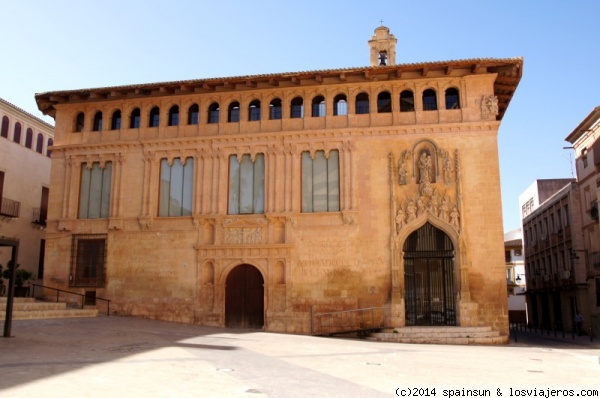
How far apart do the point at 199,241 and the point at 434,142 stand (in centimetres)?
1150

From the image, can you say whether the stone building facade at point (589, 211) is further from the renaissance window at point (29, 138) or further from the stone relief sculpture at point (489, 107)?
the renaissance window at point (29, 138)

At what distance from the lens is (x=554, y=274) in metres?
39.3

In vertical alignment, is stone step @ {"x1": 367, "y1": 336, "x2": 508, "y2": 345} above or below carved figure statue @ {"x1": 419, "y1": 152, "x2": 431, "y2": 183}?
below

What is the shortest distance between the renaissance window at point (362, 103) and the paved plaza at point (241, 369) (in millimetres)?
12070

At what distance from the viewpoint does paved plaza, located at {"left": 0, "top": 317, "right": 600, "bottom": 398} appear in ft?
28.1

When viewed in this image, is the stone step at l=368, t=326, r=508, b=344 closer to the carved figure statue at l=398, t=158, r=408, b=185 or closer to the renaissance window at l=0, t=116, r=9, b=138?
the carved figure statue at l=398, t=158, r=408, b=185

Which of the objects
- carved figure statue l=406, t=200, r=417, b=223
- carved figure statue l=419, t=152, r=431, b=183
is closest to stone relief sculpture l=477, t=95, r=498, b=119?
carved figure statue l=419, t=152, r=431, b=183

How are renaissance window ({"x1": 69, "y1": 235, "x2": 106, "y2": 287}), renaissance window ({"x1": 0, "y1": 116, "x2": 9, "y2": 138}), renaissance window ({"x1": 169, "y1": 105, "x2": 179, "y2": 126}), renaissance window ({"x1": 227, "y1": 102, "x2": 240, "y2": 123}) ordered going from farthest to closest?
1. renaissance window ({"x1": 0, "y1": 116, "x2": 9, "y2": 138})
2. renaissance window ({"x1": 169, "y1": 105, "x2": 179, "y2": 126})
3. renaissance window ({"x1": 227, "y1": 102, "x2": 240, "y2": 123})
4. renaissance window ({"x1": 69, "y1": 235, "x2": 106, "y2": 287})

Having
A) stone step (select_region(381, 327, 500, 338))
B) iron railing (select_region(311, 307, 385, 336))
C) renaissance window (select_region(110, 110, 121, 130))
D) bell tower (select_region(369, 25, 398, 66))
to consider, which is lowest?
stone step (select_region(381, 327, 500, 338))

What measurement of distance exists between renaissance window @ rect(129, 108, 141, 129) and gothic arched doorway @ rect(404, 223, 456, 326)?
47.9 ft

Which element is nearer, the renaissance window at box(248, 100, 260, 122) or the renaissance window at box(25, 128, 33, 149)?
the renaissance window at box(248, 100, 260, 122)

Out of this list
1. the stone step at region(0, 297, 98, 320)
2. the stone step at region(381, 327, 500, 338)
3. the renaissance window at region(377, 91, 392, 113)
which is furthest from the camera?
the renaissance window at region(377, 91, 392, 113)

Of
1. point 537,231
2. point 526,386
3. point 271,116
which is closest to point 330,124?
point 271,116

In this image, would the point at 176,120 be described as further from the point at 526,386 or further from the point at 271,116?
the point at 526,386
